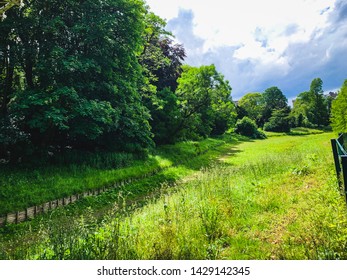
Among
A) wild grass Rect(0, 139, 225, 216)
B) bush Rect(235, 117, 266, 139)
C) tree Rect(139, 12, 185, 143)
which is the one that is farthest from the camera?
bush Rect(235, 117, 266, 139)

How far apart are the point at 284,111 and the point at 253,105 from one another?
16977mm

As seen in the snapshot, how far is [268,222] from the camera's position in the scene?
6215 millimetres

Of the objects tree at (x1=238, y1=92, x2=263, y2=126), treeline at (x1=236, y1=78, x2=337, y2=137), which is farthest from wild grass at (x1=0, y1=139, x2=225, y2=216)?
tree at (x1=238, y1=92, x2=263, y2=126)

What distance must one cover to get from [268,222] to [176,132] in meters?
21.3

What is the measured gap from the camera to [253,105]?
89750 mm

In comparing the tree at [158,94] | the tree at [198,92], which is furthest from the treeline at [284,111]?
the tree at [158,94]

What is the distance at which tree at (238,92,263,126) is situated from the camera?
83.9 m

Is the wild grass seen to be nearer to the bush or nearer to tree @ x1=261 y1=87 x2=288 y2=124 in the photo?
the bush

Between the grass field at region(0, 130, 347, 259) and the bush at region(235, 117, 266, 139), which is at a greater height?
the bush at region(235, 117, 266, 139)

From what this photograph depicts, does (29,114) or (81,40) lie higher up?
(81,40)

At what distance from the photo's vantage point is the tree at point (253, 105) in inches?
3305

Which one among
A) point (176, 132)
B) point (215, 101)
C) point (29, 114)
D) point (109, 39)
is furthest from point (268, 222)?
point (215, 101)

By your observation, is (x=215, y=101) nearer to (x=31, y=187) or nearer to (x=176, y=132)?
(x=176, y=132)

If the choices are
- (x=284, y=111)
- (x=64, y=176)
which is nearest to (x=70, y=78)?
(x=64, y=176)
